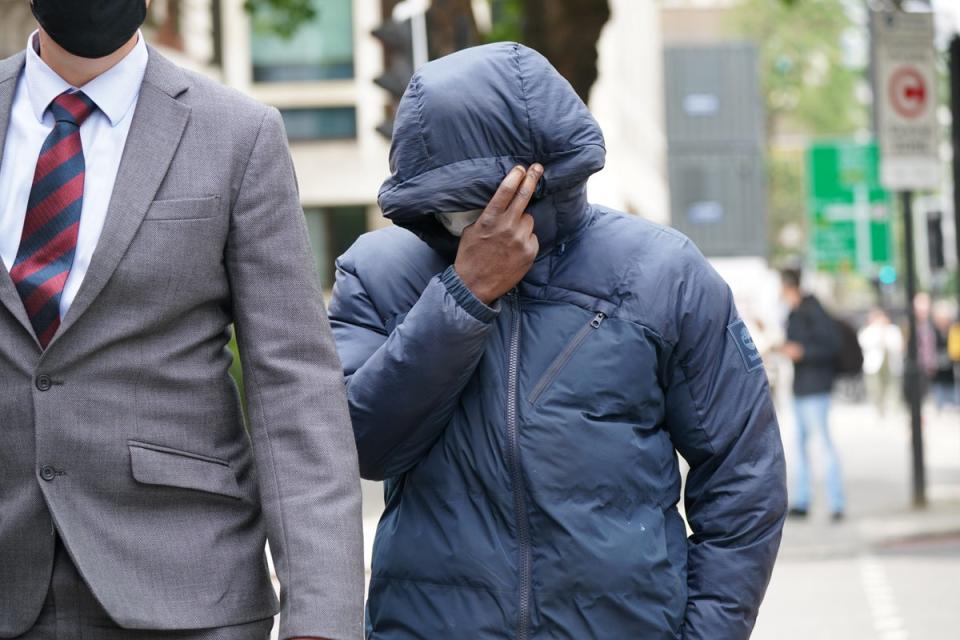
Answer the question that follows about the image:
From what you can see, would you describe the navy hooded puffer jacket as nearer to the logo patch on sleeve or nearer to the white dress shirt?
the logo patch on sleeve

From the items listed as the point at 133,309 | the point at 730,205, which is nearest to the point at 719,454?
the point at 133,309

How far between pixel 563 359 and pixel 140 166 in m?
0.77

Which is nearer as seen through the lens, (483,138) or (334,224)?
(483,138)

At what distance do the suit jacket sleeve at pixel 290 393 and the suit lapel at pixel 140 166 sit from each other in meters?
0.12

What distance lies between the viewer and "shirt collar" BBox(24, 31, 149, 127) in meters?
2.73

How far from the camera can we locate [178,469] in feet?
8.73

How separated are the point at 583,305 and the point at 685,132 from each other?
2264 inches

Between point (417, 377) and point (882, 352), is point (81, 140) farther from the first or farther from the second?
point (882, 352)

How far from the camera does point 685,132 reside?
59.9 m

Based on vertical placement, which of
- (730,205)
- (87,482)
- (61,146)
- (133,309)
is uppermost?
(61,146)

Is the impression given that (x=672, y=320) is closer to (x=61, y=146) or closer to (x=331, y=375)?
(x=331, y=375)

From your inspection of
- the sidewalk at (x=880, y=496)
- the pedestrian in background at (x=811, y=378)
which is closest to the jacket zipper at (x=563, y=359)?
the sidewalk at (x=880, y=496)

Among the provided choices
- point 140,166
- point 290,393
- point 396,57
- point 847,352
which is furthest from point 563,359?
point 847,352

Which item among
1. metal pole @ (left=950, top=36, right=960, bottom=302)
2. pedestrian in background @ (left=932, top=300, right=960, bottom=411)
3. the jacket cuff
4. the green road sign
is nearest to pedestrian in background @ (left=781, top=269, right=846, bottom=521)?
metal pole @ (left=950, top=36, right=960, bottom=302)
